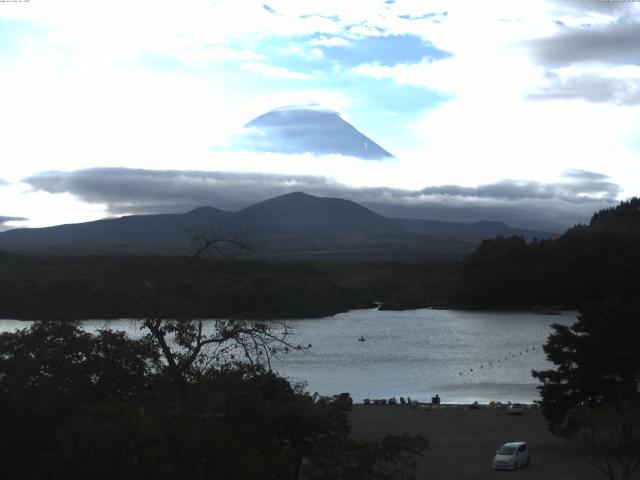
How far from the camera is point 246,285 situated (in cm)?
5109

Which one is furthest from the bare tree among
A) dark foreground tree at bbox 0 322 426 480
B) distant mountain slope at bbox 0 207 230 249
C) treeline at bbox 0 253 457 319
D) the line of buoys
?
distant mountain slope at bbox 0 207 230 249

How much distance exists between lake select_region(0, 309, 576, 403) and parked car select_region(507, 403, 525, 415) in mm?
3040

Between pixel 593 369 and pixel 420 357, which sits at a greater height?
pixel 593 369

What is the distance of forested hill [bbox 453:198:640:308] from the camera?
5894cm

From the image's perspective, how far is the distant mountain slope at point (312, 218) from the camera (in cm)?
14962

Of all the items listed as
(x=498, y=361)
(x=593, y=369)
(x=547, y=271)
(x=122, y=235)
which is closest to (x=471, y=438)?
(x=593, y=369)

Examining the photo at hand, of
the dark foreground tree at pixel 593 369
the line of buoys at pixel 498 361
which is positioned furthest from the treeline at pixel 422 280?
the dark foreground tree at pixel 593 369

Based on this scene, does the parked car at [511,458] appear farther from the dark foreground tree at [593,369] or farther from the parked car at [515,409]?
the parked car at [515,409]

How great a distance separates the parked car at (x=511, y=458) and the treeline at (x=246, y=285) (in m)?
16.0

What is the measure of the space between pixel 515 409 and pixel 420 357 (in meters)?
14.8

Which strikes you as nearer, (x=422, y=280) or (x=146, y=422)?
(x=146, y=422)

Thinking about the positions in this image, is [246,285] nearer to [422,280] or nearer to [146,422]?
[422,280]

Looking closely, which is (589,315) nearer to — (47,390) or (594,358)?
(594,358)

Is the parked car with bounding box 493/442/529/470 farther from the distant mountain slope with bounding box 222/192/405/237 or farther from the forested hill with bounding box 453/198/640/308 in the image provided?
the distant mountain slope with bounding box 222/192/405/237
